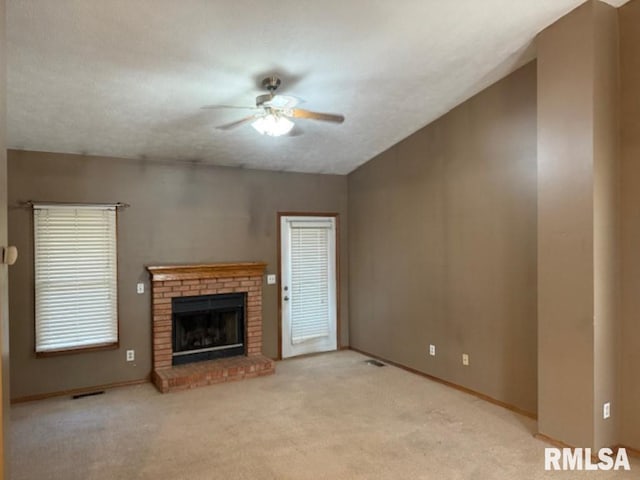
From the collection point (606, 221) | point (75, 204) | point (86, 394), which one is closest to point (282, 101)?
point (606, 221)

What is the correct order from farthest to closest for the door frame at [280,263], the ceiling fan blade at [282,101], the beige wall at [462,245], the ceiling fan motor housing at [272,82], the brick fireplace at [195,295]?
the door frame at [280,263]
the brick fireplace at [195,295]
the beige wall at [462,245]
the ceiling fan motor housing at [272,82]
the ceiling fan blade at [282,101]

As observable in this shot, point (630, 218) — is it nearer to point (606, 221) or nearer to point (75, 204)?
point (606, 221)

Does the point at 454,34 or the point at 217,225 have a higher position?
the point at 454,34

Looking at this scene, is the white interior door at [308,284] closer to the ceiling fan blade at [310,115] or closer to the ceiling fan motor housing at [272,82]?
the ceiling fan motor housing at [272,82]

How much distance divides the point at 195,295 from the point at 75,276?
1.32 m

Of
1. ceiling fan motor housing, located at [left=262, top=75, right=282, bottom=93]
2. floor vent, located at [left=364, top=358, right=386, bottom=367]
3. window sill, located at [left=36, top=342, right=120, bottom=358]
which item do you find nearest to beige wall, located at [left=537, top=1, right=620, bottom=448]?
ceiling fan motor housing, located at [left=262, top=75, right=282, bottom=93]

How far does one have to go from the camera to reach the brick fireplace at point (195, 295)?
193 inches

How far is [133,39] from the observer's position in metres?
2.90

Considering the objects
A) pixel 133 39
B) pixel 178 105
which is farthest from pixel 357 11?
pixel 178 105

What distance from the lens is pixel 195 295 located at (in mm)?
5254

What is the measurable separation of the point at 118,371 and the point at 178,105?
3.12 m

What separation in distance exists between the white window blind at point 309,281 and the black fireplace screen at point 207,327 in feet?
2.83

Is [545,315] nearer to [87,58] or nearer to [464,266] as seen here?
[464,266]

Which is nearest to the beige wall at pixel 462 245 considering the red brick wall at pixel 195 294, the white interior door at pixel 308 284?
the white interior door at pixel 308 284
